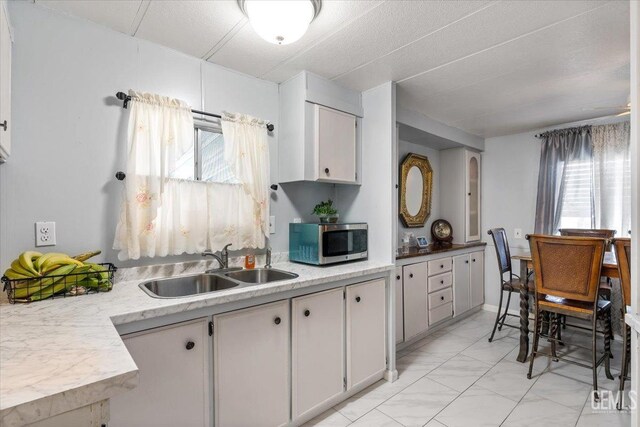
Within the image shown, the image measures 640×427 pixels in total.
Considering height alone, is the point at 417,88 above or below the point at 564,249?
above

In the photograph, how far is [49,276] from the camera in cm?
136

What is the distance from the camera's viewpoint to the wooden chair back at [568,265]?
2.21 metres

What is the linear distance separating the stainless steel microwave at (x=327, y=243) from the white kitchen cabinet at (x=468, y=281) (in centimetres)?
168

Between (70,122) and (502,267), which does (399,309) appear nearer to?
(502,267)

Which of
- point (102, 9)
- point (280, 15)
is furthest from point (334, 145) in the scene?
point (102, 9)

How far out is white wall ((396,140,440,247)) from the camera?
365 cm

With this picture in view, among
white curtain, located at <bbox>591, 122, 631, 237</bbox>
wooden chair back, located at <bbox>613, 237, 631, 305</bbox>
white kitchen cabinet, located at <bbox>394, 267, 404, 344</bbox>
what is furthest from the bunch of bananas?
white curtain, located at <bbox>591, 122, 631, 237</bbox>

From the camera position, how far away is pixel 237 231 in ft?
7.20

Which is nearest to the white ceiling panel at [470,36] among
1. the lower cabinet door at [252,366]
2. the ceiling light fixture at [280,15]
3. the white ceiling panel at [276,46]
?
the white ceiling panel at [276,46]

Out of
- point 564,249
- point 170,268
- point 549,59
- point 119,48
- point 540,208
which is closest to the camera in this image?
point 119,48

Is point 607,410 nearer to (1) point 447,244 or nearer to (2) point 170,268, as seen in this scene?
(1) point 447,244

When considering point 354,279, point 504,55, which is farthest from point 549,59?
point 354,279

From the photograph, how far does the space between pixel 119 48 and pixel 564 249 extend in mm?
3173

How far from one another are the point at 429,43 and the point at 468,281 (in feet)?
9.44
